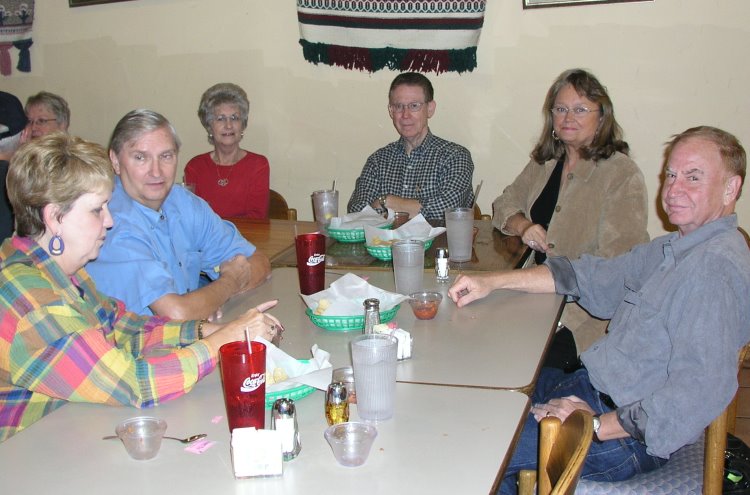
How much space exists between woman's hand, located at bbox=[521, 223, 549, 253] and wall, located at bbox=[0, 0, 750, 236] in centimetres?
133

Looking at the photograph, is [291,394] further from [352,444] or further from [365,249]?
[365,249]

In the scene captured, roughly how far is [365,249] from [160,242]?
2.66 feet

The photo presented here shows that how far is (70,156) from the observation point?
1.60 metres

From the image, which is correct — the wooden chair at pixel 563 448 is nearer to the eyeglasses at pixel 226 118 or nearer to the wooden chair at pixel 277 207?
the wooden chair at pixel 277 207

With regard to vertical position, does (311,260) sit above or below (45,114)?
below

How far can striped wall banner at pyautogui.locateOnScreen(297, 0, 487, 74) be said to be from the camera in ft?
13.3

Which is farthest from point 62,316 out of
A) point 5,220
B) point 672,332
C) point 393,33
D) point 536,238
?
point 393,33

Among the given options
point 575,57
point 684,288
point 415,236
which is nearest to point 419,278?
point 415,236

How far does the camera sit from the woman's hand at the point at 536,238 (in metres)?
2.85

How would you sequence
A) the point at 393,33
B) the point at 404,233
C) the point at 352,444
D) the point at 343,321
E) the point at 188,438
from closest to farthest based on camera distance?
the point at 352,444 → the point at 188,438 → the point at 343,321 → the point at 404,233 → the point at 393,33

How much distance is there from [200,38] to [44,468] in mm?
3667

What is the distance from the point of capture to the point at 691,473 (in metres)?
1.73

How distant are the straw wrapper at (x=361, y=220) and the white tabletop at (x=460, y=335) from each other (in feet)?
1.77

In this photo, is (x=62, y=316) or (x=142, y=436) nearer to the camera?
(x=142, y=436)
